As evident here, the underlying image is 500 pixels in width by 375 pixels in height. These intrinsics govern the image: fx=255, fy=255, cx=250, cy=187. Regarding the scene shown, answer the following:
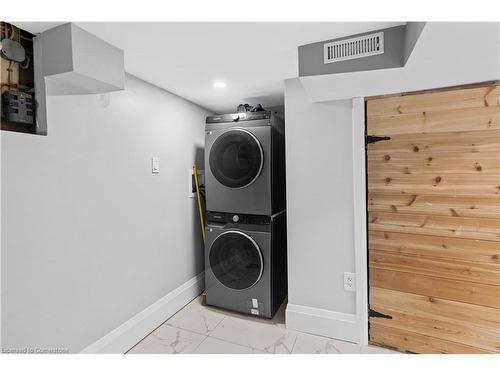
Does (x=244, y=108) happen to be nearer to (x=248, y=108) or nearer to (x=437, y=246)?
(x=248, y=108)

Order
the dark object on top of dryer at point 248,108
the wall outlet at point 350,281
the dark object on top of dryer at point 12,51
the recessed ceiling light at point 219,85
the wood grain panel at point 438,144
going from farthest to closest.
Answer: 1. the dark object on top of dryer at point 248,108
2. the recessed ceiling light at point 219,85
3. the wall outlet at point 350,281
4. the wood grain panel at point 438,144
5. the dark object on top of dryer at point 12,51

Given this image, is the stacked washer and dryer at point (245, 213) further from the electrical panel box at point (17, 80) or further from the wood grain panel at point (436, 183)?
the electrical panel box at point (17, 80)

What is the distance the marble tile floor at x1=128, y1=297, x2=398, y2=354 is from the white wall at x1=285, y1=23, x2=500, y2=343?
10cm

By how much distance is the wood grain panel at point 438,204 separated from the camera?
1533 millimetres

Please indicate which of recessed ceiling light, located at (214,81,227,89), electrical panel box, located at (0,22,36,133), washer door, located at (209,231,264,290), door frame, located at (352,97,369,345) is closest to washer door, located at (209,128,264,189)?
recessed ceiling light, located at (214,81,227,89)

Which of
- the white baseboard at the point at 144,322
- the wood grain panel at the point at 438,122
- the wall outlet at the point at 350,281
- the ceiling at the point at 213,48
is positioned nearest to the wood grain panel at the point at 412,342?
the wall outlet at the point at 350,281

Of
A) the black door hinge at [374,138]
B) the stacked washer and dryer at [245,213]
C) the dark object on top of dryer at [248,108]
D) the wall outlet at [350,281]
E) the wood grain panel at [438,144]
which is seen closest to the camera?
the wood grain panel at [438,144]

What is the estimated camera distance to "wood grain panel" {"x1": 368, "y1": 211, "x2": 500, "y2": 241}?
154 cm

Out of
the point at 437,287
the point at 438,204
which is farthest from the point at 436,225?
the point at 437,287

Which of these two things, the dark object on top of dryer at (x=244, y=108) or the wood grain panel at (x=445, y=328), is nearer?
the wood grain panel at (x=445, y=328)

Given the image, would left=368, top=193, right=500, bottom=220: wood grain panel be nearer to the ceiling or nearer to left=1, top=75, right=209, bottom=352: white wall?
the ceiling

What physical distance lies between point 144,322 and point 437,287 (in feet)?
6.92

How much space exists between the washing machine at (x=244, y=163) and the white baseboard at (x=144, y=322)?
85 cm

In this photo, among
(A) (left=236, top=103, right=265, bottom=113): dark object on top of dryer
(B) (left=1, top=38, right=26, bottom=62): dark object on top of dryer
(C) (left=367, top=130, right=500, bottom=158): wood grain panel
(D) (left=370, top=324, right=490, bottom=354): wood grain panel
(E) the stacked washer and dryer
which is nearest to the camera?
(B) (left=1, top=38, right=26, bottom=62): dark object on top of dryer
